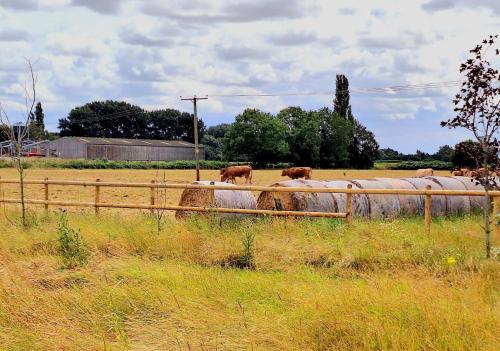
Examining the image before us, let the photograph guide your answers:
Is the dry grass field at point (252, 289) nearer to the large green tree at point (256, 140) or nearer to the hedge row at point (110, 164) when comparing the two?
the hedge row at point (110, 164)

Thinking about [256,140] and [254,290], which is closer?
[254,290]

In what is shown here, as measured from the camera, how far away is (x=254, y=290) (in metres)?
6.62

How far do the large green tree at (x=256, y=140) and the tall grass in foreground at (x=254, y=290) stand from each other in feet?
225

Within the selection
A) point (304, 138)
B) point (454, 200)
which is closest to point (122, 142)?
point (304, 138)

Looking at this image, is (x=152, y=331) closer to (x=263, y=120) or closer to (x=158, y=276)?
(x=158, y=276)

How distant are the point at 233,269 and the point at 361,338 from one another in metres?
3.46

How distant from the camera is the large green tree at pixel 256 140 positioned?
3115 inches

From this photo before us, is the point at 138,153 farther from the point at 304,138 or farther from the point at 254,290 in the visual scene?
the point at 254,290

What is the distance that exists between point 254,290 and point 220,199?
21.6 feet

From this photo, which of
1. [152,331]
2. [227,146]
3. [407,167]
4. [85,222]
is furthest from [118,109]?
[152,331]

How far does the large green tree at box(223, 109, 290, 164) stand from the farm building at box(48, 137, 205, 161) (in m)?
13.9

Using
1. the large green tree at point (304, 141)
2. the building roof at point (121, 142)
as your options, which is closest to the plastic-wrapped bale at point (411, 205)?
the large green tree at point (304, 141)

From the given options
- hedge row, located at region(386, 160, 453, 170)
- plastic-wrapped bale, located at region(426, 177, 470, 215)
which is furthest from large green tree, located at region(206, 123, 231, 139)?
plastic-wrapped bale, located at region(426, 177, 470, 215)

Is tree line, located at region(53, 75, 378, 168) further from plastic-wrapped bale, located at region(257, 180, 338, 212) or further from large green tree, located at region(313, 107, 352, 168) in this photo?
plastic-wrapped bale, located at region(257, 180, 338, 212)
